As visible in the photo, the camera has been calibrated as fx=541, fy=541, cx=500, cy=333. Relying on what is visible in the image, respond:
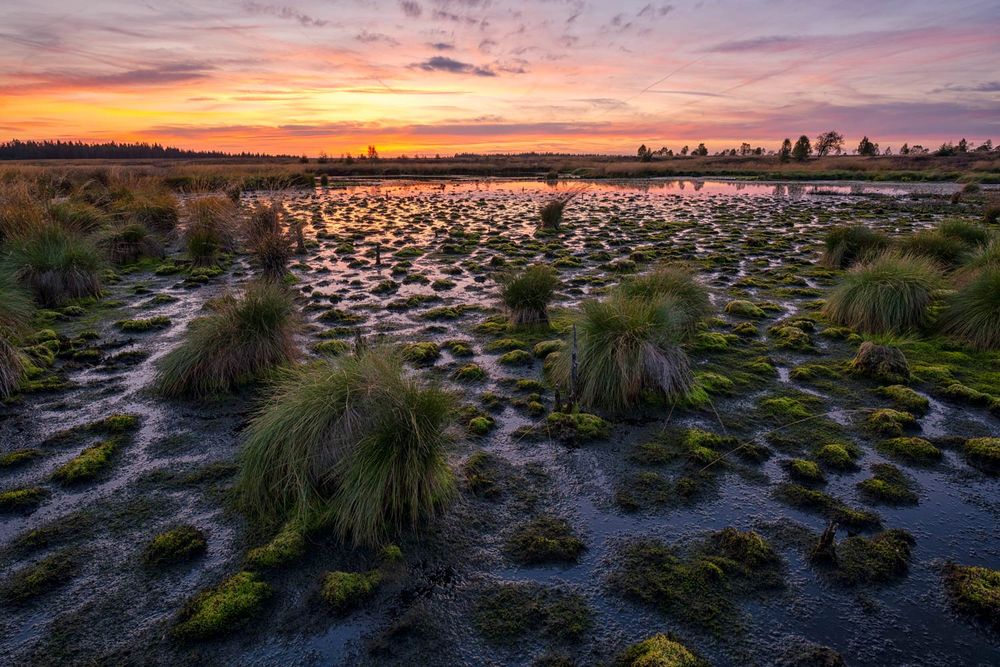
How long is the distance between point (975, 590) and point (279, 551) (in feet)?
23.9

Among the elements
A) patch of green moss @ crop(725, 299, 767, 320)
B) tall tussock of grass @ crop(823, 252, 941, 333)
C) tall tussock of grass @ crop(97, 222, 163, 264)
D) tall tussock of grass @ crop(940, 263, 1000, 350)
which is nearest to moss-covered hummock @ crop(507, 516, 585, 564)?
patch of green moss @ crop(725, 299, 767, 320)


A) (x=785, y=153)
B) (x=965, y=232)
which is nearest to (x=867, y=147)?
(x=785, y=153)

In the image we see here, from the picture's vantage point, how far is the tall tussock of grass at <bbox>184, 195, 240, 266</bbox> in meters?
22.1

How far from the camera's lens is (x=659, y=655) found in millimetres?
4734

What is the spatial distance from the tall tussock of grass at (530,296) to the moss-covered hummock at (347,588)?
30.2ft

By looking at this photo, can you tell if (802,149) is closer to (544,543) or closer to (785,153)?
(785,153)

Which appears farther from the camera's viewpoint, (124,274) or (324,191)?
(324,191)

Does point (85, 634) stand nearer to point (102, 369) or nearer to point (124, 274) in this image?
point (102, 369)

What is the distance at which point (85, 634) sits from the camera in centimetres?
513

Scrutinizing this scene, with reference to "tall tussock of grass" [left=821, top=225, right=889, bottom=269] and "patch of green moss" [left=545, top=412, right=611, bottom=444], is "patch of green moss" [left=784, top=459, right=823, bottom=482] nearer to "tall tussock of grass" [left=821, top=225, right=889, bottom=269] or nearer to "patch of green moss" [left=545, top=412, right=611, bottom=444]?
"patch of green moss" [left=545, top=412, right=611, bottom=444]

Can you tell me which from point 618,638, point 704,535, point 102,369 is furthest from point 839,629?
point 102,369

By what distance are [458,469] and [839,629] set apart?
476 centimetres

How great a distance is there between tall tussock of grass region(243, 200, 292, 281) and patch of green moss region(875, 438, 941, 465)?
56.9ft

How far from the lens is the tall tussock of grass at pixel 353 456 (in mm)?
6336
